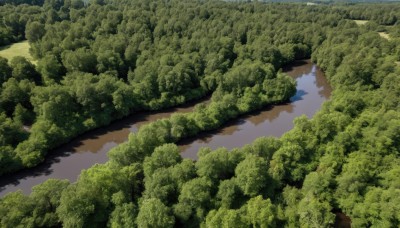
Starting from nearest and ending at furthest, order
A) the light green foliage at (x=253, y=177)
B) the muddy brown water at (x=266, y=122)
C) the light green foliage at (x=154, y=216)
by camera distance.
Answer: the light green foliage at (x=154, y=216) → the light green foliage at (x=253, y=177) → the muddy brown water at (x=266, y=122)

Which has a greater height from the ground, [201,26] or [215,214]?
[201,26]

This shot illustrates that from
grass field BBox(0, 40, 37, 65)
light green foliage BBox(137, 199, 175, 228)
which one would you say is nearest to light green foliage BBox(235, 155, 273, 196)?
light green foliage BBox(137, 199, 175, 228)

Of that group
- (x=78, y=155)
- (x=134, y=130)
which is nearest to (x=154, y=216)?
(x=78, y=155)

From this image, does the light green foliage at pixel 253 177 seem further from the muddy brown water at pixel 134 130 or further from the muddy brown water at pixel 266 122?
the muddy brown water at pixel 134 130

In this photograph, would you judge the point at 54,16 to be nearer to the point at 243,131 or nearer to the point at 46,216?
the point at 243,131

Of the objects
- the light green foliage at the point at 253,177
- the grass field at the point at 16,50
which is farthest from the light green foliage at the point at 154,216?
the grass field at the point at 16,50

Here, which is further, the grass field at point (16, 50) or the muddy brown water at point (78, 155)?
the grass field at point (16, 50)

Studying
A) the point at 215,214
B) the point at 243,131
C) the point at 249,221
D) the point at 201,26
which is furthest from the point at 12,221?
the point at 201,26
